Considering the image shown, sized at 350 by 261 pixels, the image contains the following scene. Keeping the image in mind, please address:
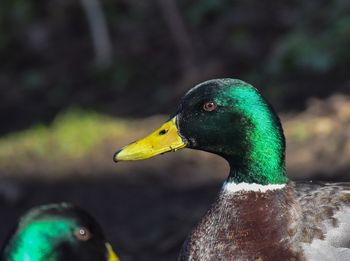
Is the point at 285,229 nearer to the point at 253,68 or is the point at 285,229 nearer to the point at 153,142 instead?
the point at 153,142

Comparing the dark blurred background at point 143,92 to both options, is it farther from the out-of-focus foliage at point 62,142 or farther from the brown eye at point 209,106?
the brown eye at point 209,106

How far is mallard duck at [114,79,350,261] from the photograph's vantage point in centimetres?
385

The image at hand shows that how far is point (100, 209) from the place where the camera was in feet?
21.9

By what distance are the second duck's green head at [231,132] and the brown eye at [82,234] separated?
35 cm

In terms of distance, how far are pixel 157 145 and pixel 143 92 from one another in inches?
235

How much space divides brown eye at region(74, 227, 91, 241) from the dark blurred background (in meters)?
1.71

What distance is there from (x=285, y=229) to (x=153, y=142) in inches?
27.7

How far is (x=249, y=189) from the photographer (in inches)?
157

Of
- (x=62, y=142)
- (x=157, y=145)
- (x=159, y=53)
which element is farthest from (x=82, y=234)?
(x=159, y=53)

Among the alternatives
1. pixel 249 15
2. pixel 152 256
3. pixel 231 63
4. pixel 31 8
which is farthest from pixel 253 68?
pixel 31 8

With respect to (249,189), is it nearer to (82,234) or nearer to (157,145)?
(157,145)

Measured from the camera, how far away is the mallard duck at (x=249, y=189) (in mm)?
3852

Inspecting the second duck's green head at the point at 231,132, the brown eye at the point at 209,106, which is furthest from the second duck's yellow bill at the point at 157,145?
the brown eye at the point at 209,106

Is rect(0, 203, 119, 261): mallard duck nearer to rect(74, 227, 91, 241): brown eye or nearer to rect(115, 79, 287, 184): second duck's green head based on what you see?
rect(74, 227, 91, 241): brown eye
